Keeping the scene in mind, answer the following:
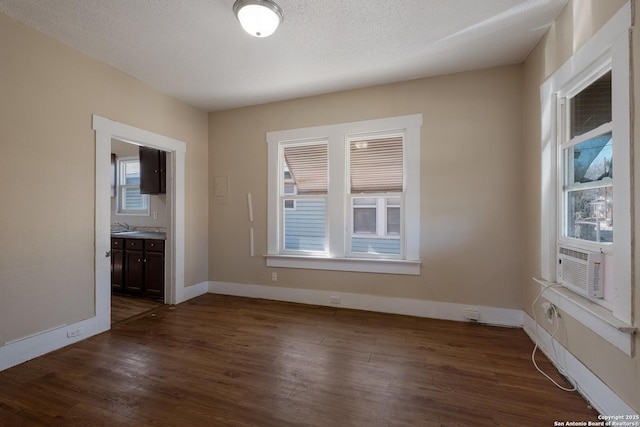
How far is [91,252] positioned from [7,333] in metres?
0.83

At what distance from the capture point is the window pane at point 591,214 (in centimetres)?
180

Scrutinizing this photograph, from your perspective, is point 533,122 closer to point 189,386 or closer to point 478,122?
point 478,122

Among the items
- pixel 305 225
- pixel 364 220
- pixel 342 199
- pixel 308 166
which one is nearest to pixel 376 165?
pixel 342 199

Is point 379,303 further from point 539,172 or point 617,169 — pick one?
point 617,169

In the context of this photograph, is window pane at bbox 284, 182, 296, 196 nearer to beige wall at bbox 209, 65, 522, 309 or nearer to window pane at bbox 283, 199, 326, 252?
window pane at bbox 283, 199, 326, 252

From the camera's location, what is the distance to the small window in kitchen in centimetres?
505

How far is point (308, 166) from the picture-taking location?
3.85 metres

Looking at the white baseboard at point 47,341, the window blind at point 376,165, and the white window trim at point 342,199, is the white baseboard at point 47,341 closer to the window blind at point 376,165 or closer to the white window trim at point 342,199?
the white window trim at point 342,199

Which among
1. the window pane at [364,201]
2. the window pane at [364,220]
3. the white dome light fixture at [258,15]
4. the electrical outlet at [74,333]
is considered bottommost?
the electrical outlet at [74,333]

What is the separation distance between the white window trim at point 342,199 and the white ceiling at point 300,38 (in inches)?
21.2

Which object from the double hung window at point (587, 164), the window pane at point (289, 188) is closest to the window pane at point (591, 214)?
the double hung window at point (587, 164)

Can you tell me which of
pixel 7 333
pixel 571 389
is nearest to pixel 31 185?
pixel 7 333

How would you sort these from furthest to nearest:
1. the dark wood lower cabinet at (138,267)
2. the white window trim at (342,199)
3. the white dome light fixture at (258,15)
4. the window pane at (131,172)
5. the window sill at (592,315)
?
the window pane at (131,172)
the dark wood lower cabinet at (138,267)
the white window trim at (342,199)
the white dome light fixture at (258,15)
the window sill at (592,315)

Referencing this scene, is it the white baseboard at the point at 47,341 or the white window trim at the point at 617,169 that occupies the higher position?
the white window trim at the point at 617,169
